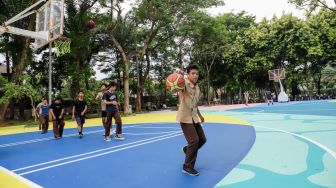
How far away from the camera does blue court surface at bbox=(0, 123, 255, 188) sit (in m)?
4.63

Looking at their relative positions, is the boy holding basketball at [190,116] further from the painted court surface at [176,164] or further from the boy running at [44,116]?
the boy running at [44,116]

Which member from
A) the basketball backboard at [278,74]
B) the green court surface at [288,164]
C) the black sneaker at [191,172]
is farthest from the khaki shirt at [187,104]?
the basketball backboard at [278,74]

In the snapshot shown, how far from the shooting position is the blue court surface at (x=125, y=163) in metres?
4.63

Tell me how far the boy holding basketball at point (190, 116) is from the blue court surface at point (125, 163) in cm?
40

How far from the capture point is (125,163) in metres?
5.88

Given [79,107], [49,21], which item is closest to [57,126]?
[79,107]

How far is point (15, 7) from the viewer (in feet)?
63.7

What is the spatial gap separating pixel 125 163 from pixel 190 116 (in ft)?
5.80

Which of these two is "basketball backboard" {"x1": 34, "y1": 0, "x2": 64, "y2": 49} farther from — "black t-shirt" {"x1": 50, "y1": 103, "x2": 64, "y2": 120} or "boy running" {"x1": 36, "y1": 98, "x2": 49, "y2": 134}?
"boy running" {"x1": 36, "y1": 98, "x2": 49, "y2": 134}

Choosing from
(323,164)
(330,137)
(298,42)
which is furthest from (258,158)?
(298,42)

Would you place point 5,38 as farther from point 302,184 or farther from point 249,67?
point 249,67

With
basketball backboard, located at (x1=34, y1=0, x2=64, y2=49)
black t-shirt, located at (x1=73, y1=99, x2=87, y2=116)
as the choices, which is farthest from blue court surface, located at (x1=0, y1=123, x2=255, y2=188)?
basketball backboard, located at (x1=34, y1=0, x2=64, y2=49)

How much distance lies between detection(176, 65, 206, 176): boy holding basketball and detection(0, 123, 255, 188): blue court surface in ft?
1.32

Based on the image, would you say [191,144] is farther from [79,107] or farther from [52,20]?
[52,20]
